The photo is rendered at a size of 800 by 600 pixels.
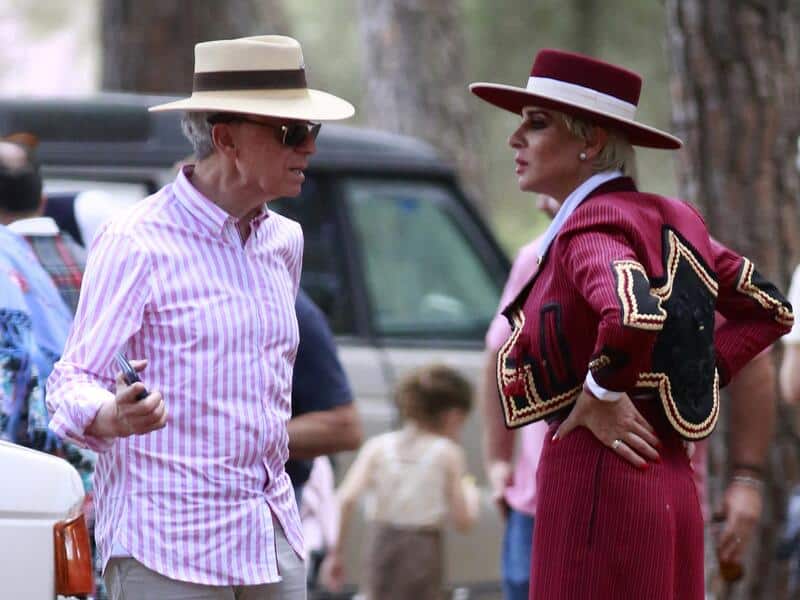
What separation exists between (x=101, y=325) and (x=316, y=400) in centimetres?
127

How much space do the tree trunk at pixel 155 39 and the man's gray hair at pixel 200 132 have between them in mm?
7419

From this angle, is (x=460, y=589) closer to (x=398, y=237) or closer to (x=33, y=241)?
(x=398, y=237)

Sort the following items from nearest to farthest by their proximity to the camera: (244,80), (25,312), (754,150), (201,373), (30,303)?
1. (201,373)
2. (244,80)
3. (25,312)
4. (30,303)
5. (754,150)

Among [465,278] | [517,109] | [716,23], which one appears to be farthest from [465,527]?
[517,109]

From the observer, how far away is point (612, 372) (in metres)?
3.63

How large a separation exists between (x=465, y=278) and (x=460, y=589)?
1410 mm

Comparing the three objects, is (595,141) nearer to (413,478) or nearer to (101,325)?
(101,325)

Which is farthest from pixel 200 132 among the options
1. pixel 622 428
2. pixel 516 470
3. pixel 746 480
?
pixel 516 470

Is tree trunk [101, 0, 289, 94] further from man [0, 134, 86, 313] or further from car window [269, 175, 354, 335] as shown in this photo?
man [0, 134, 86, 313]

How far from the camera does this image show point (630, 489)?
147 inches

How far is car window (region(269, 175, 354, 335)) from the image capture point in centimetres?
750

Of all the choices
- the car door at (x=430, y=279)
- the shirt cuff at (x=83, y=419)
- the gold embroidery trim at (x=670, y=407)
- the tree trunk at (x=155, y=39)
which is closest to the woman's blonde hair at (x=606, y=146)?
the gold embroidery trim at (x=670, y=407)

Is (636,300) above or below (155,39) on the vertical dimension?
above

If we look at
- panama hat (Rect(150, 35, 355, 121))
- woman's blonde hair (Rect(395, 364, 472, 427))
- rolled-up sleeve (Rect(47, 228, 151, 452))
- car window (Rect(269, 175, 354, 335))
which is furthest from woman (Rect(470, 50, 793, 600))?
car window (Rect(269, 175, 354, 335))
